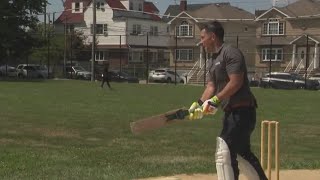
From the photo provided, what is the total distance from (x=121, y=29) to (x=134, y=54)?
5.87m

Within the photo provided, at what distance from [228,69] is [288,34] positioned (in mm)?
70341

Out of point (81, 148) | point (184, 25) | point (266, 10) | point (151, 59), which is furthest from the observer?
point (151, 59)

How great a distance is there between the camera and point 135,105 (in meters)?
26.3

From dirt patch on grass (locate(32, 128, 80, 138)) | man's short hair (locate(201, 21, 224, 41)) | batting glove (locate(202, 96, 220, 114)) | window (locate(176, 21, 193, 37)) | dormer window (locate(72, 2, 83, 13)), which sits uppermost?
dormer window (locate(72, 2, 83, 13))

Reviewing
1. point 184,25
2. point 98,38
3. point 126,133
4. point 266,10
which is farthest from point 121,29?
point 126,133

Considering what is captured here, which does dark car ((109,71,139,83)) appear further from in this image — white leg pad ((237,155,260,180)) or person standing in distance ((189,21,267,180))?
person standing in distance ((189,21,267,180))

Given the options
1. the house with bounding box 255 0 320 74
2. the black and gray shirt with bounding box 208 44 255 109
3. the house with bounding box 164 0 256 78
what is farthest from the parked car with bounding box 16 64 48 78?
the black and gray shirt with bounding box 208 44 255 109

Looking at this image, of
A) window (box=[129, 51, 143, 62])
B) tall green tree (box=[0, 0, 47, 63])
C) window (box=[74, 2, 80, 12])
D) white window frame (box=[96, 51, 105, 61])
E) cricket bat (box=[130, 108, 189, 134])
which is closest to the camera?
cricket bat (box=[130, 108, 189, 134])

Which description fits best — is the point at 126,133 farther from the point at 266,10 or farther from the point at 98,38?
the point at 98,38

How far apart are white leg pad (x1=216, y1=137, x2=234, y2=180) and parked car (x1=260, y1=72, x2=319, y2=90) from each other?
4601cm

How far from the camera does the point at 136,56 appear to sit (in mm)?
90375

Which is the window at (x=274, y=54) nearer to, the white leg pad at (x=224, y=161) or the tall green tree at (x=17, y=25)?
the tall green tree at (x=17, y=25)

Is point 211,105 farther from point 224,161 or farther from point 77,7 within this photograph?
point 77,7

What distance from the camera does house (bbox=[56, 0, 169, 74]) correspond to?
87938 mm
